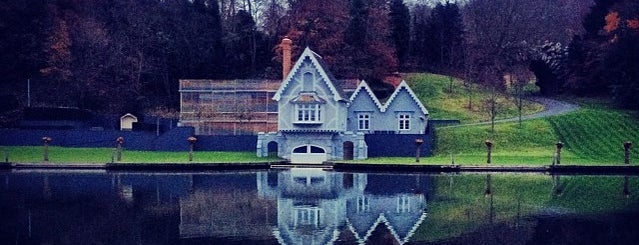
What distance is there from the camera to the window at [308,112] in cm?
4975

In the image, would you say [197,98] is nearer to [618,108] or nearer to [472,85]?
[472,85]

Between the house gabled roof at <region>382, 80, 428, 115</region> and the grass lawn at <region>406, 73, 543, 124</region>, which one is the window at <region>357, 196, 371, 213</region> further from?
the grass lawn at <region>406, 73, 543, 124</region>

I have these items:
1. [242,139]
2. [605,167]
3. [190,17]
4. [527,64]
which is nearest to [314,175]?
[242,139]

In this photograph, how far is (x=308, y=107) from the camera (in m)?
49.9

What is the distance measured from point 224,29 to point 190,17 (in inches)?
144

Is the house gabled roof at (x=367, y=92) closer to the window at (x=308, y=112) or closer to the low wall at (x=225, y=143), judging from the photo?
the window at (x=308, y=112)

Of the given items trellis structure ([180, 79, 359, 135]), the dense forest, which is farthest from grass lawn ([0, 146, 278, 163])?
the dense forest

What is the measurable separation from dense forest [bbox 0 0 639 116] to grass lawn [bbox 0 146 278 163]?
36.5 ft

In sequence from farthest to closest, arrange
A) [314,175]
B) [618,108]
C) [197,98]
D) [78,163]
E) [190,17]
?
[190,17]
[618,108]
[197,98]
[78,163]
[314,175]

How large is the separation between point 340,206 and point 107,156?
84.6 ft

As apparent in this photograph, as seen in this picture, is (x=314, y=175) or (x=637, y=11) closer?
(x=314, y=175)

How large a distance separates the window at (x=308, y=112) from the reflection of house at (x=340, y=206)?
383 inches

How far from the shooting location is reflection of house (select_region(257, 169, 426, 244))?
22.0 metres

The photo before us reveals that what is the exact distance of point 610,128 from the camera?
54.8 meters
